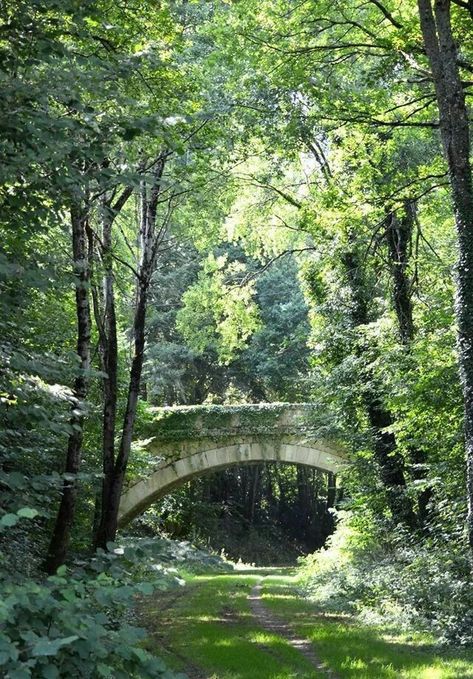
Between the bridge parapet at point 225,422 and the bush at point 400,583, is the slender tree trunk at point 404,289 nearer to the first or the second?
the bush at point 400,583

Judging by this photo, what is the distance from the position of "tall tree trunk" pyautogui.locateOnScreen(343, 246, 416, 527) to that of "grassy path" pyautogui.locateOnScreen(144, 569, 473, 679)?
239 cm

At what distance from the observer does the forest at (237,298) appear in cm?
406

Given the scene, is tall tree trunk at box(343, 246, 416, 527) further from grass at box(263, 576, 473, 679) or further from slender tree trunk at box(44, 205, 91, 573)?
slender tree trunk at box(44, 205, 91, 573)

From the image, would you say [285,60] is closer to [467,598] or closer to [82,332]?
[82,332]

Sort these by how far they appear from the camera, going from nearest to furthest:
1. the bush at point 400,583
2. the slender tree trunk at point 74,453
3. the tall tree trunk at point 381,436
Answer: the slender tree trunk at point 74,453, the bush at point 400,583, the tall tree trunk at point 381,436

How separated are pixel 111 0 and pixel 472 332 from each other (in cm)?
452

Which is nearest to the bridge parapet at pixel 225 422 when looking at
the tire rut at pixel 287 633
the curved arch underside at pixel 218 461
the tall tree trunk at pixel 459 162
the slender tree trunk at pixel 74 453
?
the curved arch underside at pixel 218 461

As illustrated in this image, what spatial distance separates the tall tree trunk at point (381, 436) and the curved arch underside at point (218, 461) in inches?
281

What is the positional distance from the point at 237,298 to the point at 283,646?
8.91 metres

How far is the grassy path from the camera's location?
624 cm

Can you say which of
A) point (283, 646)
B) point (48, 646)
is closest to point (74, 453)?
point (283, 646)

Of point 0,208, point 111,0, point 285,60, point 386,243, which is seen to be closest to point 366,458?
point 386,243

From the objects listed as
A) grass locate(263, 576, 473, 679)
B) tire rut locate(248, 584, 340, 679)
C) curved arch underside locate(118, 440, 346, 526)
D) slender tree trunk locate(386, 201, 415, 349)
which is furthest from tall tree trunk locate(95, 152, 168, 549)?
curved arch underside locate(118, 440, 346, 526)

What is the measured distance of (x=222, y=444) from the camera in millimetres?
20953
